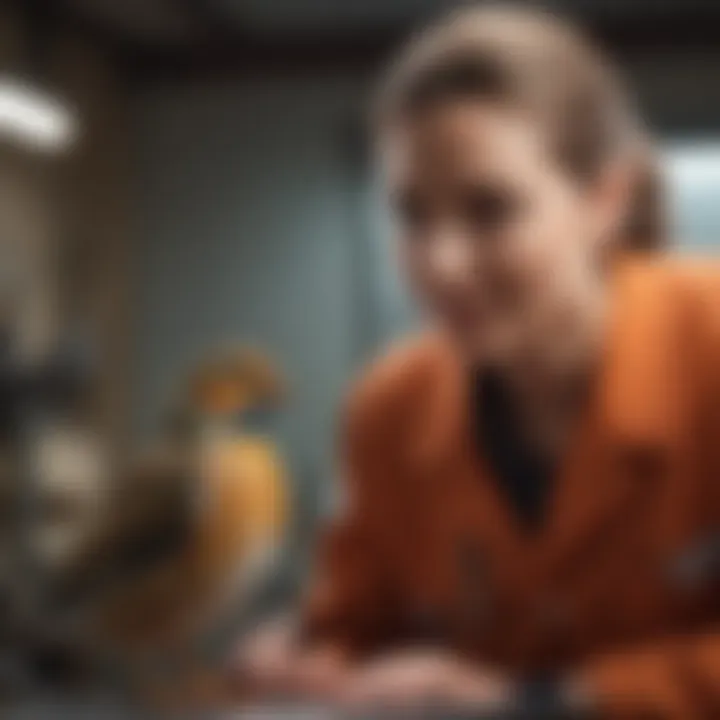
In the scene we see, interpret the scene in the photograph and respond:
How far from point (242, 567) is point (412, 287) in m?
0.16

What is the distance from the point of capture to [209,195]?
1.69ft

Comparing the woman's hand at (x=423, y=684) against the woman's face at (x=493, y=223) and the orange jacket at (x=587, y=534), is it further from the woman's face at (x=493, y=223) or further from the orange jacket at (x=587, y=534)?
the woman's face at (x=493, y=223)

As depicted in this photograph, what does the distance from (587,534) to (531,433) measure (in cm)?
5

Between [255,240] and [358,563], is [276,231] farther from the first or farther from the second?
[358,563]

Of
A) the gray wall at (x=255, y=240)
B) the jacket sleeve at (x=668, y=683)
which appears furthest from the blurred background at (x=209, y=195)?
the jacket sleeve at (x=668, y=683)

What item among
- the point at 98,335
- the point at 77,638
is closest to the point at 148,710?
the point at 77,638

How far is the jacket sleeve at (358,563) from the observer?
1.51 feet

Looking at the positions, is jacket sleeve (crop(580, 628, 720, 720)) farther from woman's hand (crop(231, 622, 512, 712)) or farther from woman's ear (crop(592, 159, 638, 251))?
woman's ear (crop(592, 159, 638, 251))

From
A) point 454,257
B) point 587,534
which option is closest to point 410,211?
point 454,257

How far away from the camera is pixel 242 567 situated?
0.52 meters

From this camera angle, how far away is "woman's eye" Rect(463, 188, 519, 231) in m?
0.44

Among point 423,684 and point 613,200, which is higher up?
point 613,200

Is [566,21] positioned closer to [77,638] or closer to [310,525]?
[310,525]

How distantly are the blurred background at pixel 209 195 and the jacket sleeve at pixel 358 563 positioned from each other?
2cm
